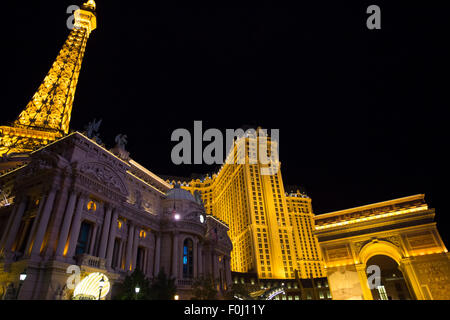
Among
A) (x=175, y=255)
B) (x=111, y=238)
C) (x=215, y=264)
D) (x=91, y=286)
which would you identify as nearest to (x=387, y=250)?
(x=215, y=264)

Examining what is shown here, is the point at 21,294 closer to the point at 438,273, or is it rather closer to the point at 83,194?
the point at 83,194

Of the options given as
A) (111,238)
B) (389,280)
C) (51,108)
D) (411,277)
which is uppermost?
(51,108)

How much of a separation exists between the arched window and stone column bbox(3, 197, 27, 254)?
24.6 m

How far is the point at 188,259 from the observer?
4609 cm

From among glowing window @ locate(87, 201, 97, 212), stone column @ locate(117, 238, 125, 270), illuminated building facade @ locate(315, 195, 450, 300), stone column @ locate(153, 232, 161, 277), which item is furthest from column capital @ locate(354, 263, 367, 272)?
glowing window @ locate(87, 201, 97, 212)

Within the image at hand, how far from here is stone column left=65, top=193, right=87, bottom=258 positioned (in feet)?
96.3

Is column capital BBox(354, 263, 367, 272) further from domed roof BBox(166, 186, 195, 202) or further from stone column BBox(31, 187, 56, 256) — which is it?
stone column BBox(31, 187, 56, 256)

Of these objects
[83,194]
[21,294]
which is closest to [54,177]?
[83,194]

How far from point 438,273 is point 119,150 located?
48318 millimetres

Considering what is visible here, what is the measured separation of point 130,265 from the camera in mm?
39656

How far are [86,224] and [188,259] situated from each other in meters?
18.8

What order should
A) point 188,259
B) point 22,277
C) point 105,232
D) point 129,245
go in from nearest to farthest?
1. point 22,277
2. point 105,232
3. point 129,245
4. point 188,259

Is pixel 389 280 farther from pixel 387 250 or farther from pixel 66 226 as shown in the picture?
pixel 66 226

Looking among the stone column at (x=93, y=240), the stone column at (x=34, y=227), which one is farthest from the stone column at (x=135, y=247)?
the stone column at (x=34, y=227)
